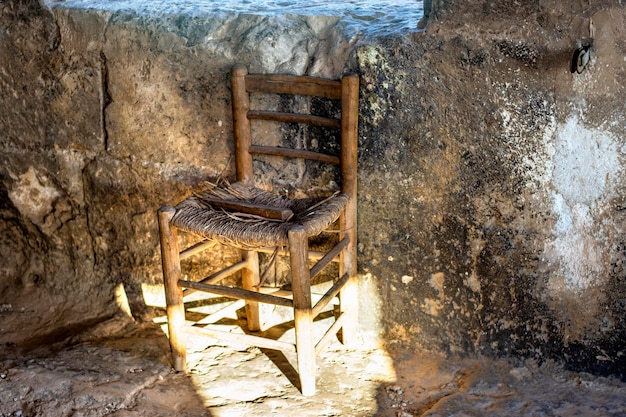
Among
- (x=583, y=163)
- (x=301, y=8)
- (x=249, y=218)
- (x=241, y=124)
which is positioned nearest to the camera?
(x=583, y=163)

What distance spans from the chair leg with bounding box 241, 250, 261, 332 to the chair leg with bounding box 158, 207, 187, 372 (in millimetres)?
328

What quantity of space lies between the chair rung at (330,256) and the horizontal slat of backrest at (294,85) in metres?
0.49

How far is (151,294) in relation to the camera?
3.09 meters

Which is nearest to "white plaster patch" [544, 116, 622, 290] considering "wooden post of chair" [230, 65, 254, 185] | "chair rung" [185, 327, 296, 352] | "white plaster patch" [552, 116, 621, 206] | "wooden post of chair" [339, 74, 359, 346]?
"white plaster patch" [552, 116, 621, 206]

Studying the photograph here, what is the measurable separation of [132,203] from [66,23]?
704mm

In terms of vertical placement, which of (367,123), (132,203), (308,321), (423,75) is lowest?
(308,321)

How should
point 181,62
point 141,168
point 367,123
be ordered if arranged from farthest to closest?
point 141,168 < point 181,62 < point 367,123

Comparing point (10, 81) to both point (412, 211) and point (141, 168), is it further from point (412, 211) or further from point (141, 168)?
point (412, 211)

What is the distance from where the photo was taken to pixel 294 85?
2.59 m

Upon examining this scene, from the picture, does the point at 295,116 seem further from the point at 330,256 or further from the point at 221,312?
the point at 221,312

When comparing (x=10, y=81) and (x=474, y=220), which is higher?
(x=10, y=81)

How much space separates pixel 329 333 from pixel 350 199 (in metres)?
0.46

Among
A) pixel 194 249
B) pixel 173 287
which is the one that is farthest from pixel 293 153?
pixel 173 287

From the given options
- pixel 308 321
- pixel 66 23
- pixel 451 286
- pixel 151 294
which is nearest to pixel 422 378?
→ pixel 451 286
